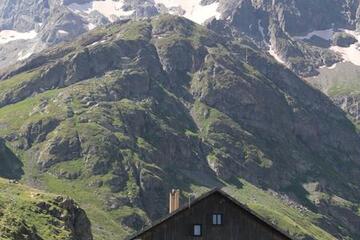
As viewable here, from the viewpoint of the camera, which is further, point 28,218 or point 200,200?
point 28,218

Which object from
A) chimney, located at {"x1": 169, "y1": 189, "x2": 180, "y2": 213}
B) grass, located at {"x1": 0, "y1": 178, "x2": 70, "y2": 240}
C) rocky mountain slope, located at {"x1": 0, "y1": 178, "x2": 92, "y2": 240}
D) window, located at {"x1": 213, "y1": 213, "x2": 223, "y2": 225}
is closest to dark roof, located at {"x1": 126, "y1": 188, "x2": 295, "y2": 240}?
window, located at {"x1": 213, "y1": 213, "x2": 223, "y2": 225}

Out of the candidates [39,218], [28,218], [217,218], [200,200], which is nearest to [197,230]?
[217,218]

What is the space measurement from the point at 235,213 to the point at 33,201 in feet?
321

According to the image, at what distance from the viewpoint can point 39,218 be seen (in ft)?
399

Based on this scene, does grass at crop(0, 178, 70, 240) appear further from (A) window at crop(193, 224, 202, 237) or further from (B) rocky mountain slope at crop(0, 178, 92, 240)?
(A) window at crop(193, 224, 202, 237)

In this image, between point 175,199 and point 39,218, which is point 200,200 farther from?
point 39,218

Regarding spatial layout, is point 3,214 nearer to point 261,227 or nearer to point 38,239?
point 38,239

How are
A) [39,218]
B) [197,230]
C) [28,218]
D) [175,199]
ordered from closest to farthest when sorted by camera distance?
[197,230], [175,199], [28,218], [39,218]

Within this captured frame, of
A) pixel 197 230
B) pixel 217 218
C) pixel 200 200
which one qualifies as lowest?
pixel 197 230

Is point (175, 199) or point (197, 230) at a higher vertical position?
point (197, 230)

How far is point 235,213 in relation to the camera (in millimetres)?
42375

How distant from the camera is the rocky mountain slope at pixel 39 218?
332ft

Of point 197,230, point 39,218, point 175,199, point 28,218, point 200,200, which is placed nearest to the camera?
point 200,200

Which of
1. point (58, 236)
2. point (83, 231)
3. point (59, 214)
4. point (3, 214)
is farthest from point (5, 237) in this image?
point (83, 231)
